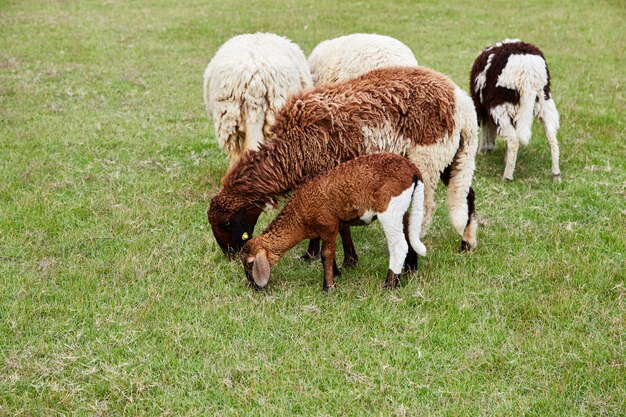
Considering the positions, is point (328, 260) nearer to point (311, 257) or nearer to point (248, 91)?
point (311, 257)

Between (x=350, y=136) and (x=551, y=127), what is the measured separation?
148 inches

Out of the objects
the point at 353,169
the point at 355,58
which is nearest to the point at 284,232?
the point at 353,169

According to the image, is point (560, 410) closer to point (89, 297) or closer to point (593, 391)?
point (593, 391)

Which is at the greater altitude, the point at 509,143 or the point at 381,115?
the point at 381,115

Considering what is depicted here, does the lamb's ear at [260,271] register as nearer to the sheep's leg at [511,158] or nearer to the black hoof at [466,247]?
the black hoof at [466,247]

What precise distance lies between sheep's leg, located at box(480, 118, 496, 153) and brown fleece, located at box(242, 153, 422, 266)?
172 inches

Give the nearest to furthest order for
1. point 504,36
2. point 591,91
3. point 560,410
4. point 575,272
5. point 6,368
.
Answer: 1. point 560,410
2. point 6,368
3. point 575,272
4. point 591,91
5. point 504,36

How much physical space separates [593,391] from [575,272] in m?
1.68

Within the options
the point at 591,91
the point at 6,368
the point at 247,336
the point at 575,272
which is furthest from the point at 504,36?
the point at 6,368

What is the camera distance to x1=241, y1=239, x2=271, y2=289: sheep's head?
546cm

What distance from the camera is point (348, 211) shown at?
5492 mm

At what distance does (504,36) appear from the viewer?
1664cm

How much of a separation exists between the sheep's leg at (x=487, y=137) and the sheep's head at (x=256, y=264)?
496cm

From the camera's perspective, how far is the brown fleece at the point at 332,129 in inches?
229
